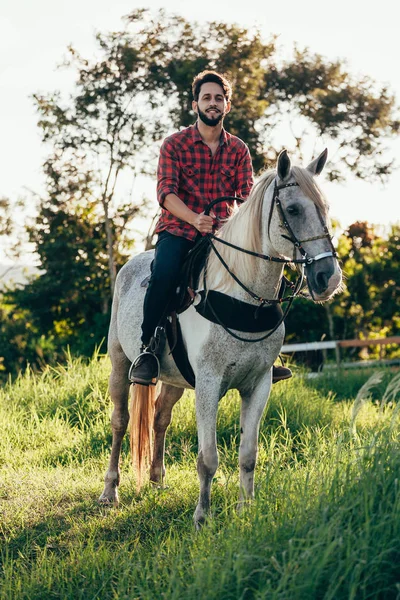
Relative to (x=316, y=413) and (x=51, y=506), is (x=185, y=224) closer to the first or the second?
(x=51, y=506)

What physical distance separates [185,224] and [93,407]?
4.30 meters

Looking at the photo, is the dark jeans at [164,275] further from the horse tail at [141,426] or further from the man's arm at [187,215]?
the horse tail at [141,426]

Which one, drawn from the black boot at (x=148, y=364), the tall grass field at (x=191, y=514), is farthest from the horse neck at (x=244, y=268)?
the tall grass field at (x=191, y=514)

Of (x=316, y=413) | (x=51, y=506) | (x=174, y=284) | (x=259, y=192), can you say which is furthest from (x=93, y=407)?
(x=259, y=192)

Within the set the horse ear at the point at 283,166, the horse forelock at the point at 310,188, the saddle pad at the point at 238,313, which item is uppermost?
the horse ear at the point at 283,166

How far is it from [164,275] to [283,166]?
1.33 metres

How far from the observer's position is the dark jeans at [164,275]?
228 inches

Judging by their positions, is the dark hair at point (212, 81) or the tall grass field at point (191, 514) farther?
the dark hair at point (212, 81)

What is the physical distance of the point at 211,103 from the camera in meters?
5.84

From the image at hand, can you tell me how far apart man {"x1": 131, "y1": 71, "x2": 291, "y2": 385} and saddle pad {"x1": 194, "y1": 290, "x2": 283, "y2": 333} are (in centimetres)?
50

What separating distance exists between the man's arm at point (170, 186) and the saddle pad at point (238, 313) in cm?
58

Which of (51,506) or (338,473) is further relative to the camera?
(51,506)

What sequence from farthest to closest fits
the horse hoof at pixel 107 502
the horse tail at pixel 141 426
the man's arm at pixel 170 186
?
the horse tail at pixel 141 426 → the horse hoof at pixel 107 502 → the man's arm at pixel 170 186

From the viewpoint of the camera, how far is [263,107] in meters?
26.1
